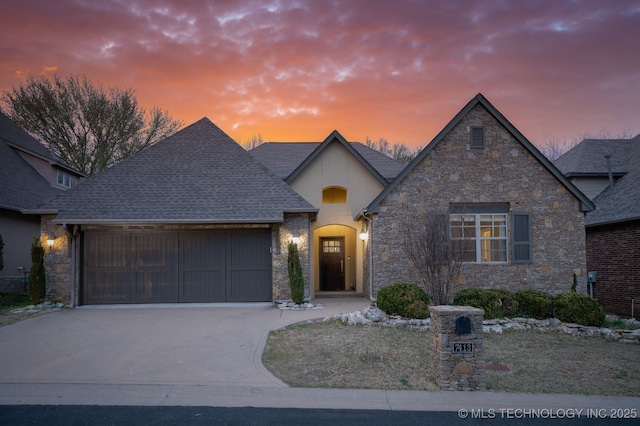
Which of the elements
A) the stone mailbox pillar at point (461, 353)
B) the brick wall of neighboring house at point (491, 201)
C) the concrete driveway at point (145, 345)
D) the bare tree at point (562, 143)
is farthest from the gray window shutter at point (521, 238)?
the bare tree at point (562, 143)

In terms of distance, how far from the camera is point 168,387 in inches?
238

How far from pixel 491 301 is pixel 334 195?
740cm

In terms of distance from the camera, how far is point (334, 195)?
656 inches

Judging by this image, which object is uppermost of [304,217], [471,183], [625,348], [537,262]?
[471,183]

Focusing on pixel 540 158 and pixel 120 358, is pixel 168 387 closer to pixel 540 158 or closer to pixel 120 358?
pixel 120 358

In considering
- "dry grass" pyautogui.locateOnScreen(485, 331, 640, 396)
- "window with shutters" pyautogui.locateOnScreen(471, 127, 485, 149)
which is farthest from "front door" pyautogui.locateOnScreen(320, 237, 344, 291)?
"dry grass" pyautogui.locateOnScreen(485, 331, 640, 396)

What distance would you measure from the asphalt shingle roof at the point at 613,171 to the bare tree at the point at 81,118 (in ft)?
80.5

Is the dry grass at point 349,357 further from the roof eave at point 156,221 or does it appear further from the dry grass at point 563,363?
the roof eave at point 156,221

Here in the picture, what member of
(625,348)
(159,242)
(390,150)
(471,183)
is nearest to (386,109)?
(471,183)

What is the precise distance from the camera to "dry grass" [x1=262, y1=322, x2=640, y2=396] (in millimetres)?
6293

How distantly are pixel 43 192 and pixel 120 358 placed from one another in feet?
49.6

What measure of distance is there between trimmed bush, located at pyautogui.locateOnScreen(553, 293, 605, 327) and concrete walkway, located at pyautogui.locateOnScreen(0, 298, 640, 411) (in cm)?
516

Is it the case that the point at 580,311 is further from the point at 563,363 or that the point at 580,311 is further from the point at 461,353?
the point at 461,353

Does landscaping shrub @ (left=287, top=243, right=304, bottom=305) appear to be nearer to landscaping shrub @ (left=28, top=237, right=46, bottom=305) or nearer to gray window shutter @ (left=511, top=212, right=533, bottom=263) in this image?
gray window shutter @ (left=511, top=212, right=533, bottom=263)
